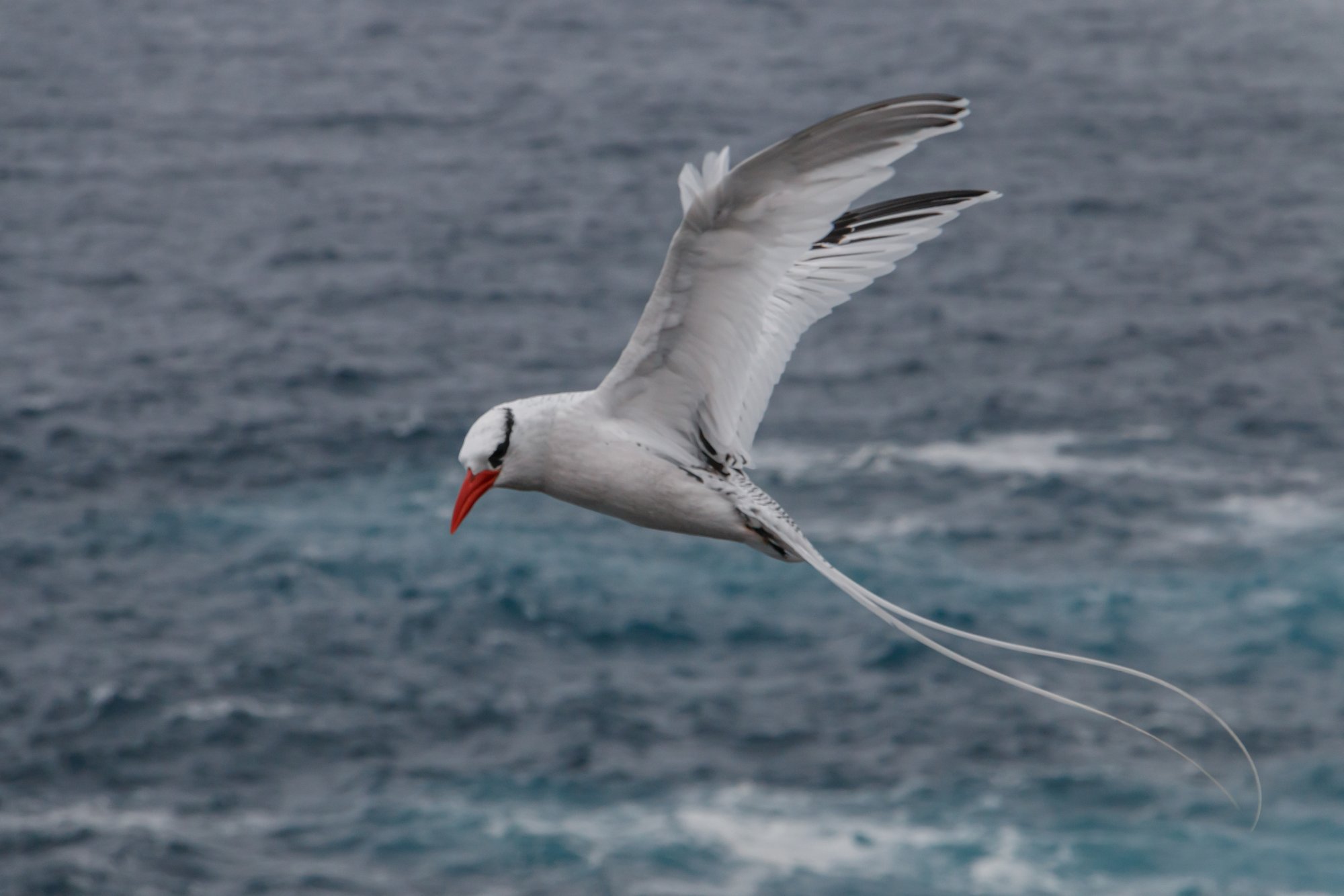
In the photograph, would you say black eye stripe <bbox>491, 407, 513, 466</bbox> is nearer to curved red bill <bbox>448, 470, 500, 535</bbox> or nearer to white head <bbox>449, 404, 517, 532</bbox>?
white head <bbox>449, 404, 517, 532</bbox>

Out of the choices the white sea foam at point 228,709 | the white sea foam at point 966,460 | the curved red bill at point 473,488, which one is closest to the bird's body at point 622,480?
the curved red bill at point 473,488

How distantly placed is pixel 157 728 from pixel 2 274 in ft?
126

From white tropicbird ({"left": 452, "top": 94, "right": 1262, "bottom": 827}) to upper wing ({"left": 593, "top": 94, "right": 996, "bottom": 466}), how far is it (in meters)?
0.02

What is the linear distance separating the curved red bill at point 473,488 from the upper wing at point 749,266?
1.29m

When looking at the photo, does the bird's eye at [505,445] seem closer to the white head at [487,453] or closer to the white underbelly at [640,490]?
the white head at [487,453]

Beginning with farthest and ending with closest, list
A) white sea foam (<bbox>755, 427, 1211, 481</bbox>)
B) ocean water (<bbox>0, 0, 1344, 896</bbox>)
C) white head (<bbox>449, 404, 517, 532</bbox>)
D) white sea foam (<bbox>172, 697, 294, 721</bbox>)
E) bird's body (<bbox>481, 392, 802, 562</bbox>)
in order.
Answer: white sea foam (<bbox>755, 427, 1211, 481</bbox>) → white sea foam (<bbox>172, 697, 294, 721</bbox>) → ocean water (<bbox>0, 0, 1344, 896</bbox>) → bird's body (<bbox>481, 392, 802, 562</bbox>) → white head (<bbox>449, 404, 517, 532</bbox>)

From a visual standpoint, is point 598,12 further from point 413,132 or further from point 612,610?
point 612,610

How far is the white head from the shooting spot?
15539 millimetres

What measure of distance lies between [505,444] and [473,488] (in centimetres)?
49

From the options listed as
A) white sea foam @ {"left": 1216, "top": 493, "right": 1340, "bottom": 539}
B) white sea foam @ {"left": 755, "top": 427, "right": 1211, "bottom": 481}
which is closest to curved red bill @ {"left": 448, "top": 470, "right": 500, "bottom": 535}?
white sea foam @ {"left": 755, "top": 427, "right": 1211, "bottom": 481}

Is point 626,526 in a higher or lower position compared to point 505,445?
lower

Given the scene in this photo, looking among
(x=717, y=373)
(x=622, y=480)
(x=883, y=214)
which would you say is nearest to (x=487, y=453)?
(x=622, y=480)

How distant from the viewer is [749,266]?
1484 centimetres

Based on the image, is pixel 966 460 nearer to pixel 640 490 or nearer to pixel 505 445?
pixel 640 490
